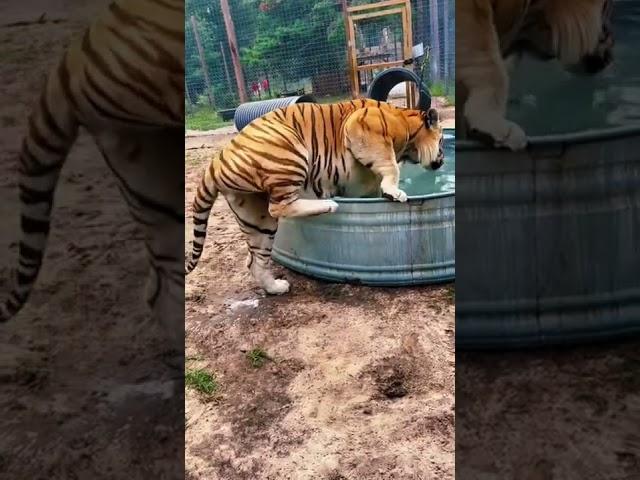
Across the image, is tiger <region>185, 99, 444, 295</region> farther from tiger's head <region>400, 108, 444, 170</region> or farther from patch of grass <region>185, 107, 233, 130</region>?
patch of grass <region>185, 107, 233, 130</region>

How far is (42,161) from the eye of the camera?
0.59 meters

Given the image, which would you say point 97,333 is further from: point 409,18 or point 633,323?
point 409,18

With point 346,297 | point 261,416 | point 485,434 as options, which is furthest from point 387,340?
point 485,434

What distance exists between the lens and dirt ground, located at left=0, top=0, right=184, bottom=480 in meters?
0.59

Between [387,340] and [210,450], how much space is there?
0.64 metres

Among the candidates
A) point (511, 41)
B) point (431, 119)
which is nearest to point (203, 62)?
point (431, 119)

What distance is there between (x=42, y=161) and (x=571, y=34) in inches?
21.1

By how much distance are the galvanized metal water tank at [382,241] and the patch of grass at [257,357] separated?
47 centimetres

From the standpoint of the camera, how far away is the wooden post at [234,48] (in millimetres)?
2114

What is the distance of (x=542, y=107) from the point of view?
48cm

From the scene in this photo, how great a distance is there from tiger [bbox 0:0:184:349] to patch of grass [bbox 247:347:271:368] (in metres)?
1.09

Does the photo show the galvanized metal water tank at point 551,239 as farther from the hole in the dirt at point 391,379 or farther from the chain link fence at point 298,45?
the chain link fence at point 298,45

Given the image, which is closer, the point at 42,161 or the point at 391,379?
the point at 42,161

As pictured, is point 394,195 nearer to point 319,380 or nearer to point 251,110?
point 319,380
